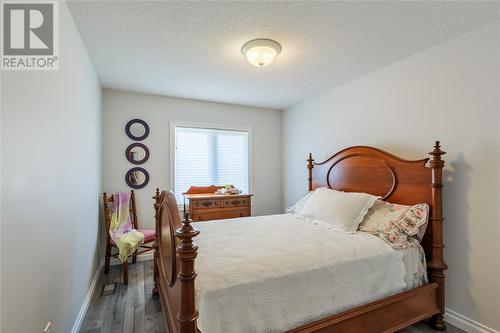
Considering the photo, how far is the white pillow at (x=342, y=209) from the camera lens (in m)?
2.13

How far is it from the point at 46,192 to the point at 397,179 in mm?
2726

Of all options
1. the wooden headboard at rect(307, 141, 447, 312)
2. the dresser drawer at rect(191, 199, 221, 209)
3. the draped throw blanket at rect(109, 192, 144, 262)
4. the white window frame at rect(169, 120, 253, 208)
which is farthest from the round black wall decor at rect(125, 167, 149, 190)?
the wooden headboard at rect(307, 141, 447, 312)

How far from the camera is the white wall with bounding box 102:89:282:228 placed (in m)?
3.28

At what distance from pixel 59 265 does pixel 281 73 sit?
2650 mm

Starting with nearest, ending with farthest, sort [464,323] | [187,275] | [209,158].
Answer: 1. [187,275]
2. [464,323]
3. [209,158]

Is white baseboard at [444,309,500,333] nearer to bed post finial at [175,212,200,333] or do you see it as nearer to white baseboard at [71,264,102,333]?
bed post finial at [175,212,200,333]

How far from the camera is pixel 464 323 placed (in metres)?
1.89

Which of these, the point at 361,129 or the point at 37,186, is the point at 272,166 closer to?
the point at 361,129

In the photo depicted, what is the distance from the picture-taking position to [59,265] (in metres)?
1.48

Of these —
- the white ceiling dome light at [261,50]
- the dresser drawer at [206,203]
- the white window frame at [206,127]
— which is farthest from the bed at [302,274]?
the white window frame at [206,127]

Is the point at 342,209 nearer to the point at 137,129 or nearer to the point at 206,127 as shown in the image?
the point at 206,127

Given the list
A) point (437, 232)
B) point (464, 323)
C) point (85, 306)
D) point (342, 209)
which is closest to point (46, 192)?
point (85, 306)

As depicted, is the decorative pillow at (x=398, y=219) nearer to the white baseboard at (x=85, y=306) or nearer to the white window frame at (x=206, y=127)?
the white window frame at (x=206, y=127)

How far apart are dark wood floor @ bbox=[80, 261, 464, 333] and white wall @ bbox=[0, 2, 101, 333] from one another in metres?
0.21
